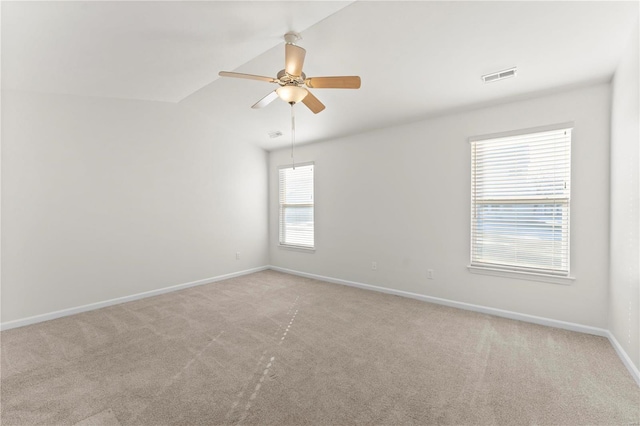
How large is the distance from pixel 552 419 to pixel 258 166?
5479mm

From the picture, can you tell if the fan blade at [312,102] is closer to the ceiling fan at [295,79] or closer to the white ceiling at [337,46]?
the ceiling fan at [295,79]

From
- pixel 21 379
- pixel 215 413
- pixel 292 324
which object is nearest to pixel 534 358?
pixel 292 324

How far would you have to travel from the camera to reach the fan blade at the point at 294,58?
218 cm

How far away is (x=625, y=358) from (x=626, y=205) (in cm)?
128

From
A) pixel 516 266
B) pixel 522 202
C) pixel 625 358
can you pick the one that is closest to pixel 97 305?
pixel 516 266


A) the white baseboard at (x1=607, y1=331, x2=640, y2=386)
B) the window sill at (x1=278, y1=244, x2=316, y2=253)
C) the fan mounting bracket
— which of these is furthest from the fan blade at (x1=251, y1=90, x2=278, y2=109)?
the white baseboard at (x1=607, y1=331, x2=640, y2=386)

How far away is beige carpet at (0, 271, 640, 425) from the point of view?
186 centimetres

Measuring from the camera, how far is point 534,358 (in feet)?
8.18

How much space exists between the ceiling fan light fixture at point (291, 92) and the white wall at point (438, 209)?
7.18ft

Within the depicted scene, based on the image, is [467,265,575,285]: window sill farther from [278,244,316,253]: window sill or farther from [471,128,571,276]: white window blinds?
[278,244,316,253]: window sill

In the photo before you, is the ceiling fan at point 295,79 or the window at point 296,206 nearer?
the ceiling fan at point 295,79

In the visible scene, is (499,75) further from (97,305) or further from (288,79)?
(97,305)

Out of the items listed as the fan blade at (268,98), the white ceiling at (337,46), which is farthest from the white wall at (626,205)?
the fan blade at (268,98)

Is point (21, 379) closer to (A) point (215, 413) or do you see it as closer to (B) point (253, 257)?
(A) point (215, 413)
